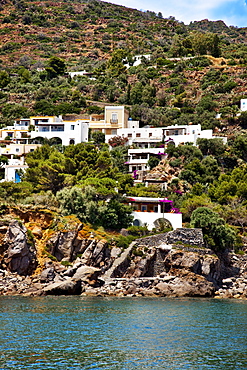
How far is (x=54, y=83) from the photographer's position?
11100cm

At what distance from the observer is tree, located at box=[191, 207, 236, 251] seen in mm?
50438

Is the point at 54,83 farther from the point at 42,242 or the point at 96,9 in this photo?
the point at 96,9

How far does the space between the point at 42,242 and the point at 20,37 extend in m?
120

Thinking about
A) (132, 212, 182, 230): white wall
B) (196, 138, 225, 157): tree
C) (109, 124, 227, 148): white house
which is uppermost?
(109, 124, 227, 148): white house

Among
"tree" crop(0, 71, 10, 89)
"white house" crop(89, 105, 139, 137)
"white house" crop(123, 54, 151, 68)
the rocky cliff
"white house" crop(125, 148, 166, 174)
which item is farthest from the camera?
"white house" crop(123, 54, 151, 68)

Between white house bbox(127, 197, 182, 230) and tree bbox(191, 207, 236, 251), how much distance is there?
99.6 inches

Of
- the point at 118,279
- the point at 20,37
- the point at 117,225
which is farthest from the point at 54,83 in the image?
the point at 118,279

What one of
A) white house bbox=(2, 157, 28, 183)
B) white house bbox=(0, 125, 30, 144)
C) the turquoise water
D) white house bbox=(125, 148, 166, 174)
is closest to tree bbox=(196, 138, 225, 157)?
white house bbox=(125, 148, 166, 174)

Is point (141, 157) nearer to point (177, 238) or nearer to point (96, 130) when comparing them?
point (96, 130)

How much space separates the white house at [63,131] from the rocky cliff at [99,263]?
3001 cm

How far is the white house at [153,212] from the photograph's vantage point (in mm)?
53375

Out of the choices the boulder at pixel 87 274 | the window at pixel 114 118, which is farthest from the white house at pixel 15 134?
the boulder at pixel 87 274

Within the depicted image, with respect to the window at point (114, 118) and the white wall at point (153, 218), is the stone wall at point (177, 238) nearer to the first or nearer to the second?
the white wall at point (153, 218)

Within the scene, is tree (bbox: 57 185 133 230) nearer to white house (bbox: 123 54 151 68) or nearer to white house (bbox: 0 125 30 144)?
white house (bbox: 0 125 30 144)
